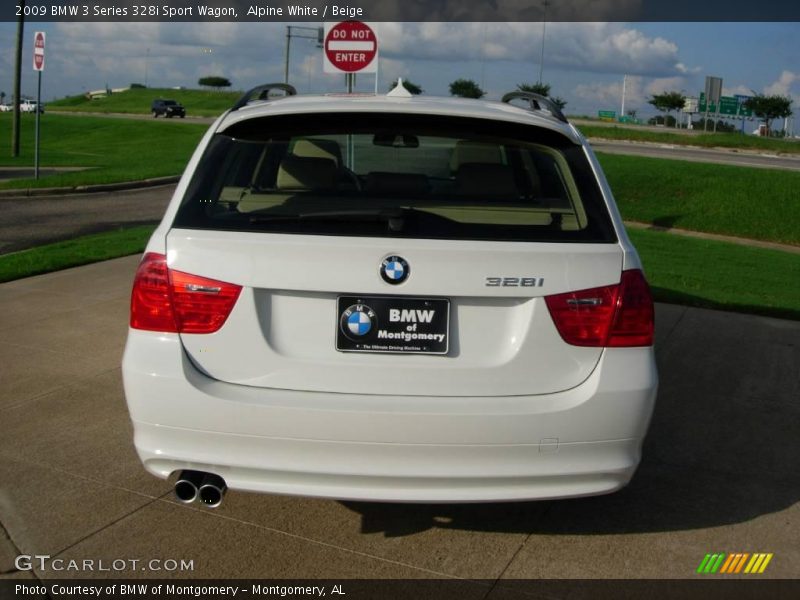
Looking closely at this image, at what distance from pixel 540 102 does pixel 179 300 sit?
2231mm

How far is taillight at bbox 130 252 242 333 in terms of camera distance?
3291 mm

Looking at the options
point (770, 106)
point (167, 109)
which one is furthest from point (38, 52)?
point (770, 106)

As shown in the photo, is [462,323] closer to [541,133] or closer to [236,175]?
[541,133]

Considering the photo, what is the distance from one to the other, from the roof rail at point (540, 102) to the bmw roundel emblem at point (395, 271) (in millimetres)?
1224

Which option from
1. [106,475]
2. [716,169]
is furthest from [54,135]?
[106,475]

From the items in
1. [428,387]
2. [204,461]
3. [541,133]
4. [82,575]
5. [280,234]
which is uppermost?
[541,133]

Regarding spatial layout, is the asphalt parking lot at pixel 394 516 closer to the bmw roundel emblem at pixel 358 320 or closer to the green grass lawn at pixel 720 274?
the bmw roundel emblem at pixel 358 320

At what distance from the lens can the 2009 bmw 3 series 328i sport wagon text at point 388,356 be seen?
3.25m

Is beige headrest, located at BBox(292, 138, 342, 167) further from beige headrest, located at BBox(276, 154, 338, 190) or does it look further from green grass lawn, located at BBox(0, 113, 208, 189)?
green grass lawn, located at BBox(0, 113, 208, 189)

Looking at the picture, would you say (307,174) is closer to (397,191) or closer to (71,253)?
(397,191)

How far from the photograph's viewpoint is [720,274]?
10.8 m

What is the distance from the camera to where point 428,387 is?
3287 mm

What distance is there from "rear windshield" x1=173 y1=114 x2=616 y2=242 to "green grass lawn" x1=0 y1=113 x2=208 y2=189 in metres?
16.2
